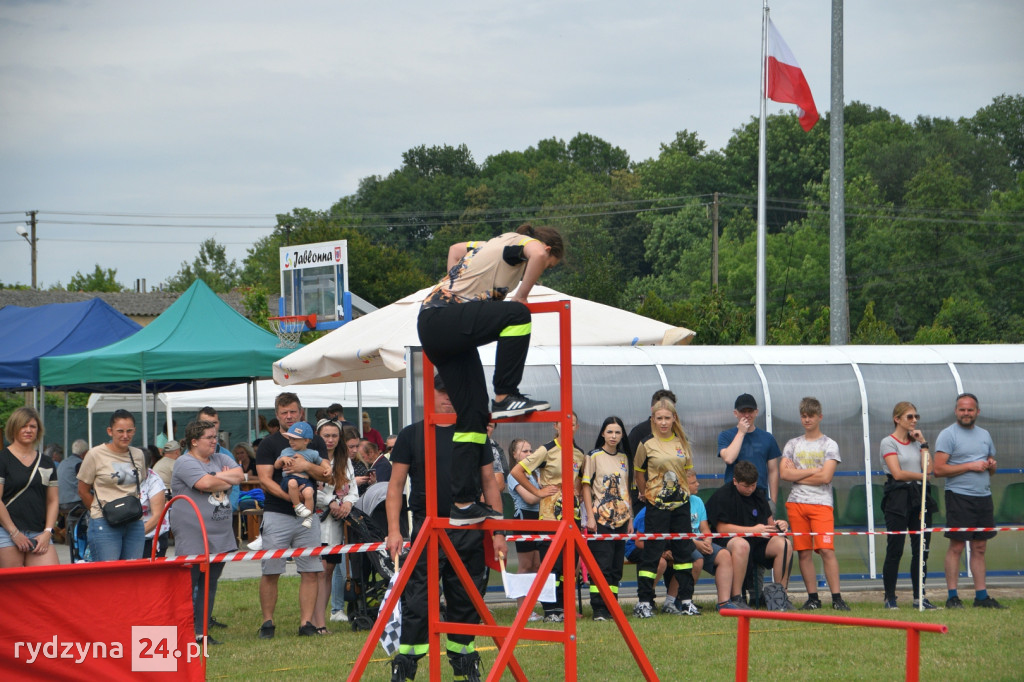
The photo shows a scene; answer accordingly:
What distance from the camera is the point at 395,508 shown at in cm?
661

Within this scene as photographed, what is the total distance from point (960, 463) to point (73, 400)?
3410 centimetres

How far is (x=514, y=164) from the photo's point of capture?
266ft

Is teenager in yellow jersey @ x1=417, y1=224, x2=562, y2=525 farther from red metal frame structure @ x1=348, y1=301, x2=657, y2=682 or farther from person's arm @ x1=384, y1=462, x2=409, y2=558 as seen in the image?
person's arm @ x1=384, y1=462, x2=409, y2=558

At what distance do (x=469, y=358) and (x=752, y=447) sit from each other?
19.3 ft

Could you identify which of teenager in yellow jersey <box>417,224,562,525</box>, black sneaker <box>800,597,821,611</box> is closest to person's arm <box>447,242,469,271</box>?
teenager in yellow jersey <box>417,224,562,525</box>

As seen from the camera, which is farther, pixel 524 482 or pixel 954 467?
pixel 954 467

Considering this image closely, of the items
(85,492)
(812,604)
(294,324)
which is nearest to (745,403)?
(812,604)

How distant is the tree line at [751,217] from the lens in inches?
2037

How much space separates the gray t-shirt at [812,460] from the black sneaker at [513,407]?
19.3 feet

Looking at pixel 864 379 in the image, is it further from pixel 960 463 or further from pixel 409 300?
pixel 409 300

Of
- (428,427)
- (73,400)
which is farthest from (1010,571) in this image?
(73,400)

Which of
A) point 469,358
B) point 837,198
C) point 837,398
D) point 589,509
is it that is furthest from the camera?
point 837,198

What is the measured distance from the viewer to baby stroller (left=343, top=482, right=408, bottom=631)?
9852 millimetres

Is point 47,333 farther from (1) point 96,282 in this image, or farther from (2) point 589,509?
(1) point 96,282
